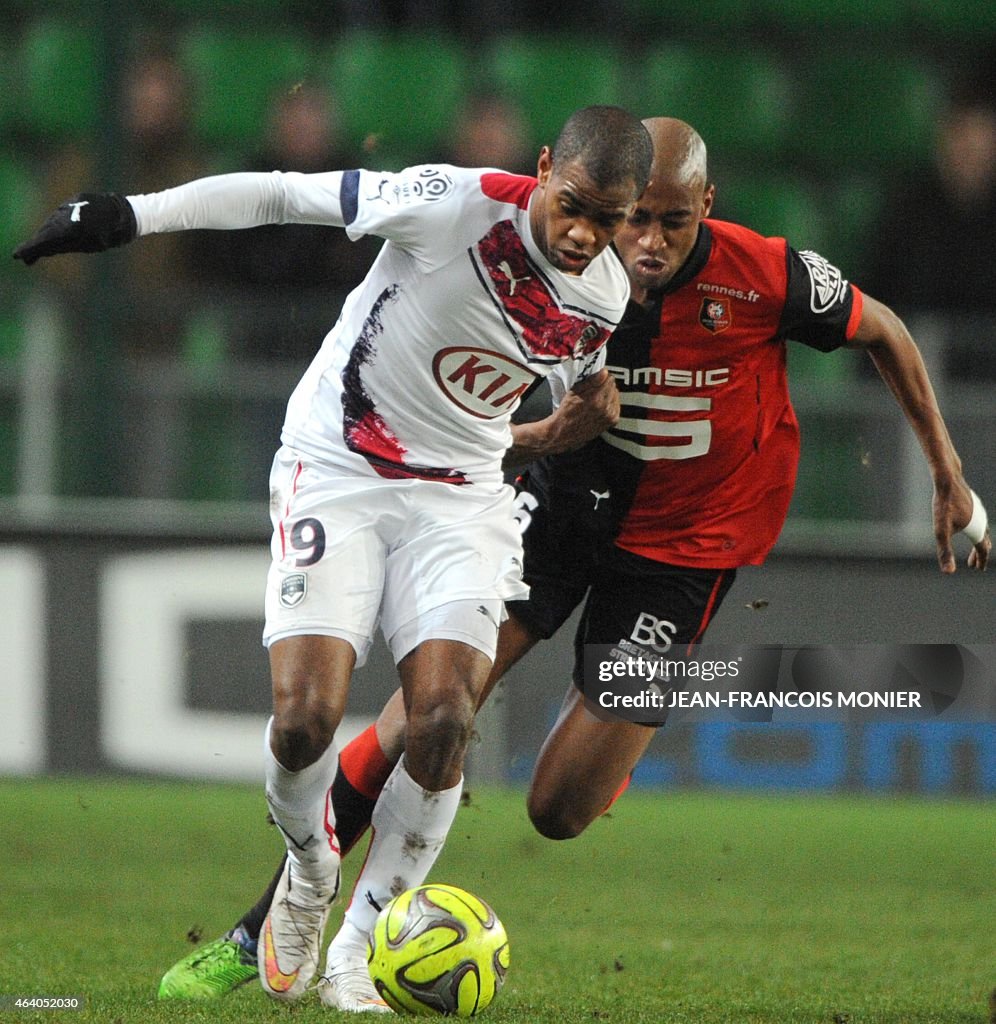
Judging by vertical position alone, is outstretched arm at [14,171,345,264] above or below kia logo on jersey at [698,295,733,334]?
above

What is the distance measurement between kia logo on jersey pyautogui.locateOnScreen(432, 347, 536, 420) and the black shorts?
0.91 metres

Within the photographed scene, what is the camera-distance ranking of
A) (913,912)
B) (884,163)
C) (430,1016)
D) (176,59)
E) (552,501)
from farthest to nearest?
(884,163) < (176,59) < (913,912) < (552,501) < (430,1016)

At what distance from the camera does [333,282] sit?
870cm

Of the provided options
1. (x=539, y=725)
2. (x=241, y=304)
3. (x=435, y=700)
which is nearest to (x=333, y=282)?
(x=241, y=304)

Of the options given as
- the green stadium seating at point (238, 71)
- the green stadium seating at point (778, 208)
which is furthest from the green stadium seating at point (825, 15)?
the green stadium seating at point (238, 71)

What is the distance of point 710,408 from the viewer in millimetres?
5008

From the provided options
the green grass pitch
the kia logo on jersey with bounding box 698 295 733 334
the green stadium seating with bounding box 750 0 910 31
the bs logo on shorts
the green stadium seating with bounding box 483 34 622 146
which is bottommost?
the green grass pitch

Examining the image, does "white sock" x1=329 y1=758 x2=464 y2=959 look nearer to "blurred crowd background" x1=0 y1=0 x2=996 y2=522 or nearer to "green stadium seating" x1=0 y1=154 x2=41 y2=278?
"blurred crowd background" x1=0 y1=0 x2=996 y2=522

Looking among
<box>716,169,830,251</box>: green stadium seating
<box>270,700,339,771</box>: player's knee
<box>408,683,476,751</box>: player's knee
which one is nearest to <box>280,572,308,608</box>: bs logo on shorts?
<box>270,700,339,771</box>: player's knee

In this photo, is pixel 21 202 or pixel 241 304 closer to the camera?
pixel 241 304

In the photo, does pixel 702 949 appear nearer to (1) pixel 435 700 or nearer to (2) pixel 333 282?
(1) pixel 435 700

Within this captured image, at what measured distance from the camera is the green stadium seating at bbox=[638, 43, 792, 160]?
1056cm

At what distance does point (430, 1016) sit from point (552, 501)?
1675 millimetres

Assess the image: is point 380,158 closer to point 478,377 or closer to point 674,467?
point 674,467
